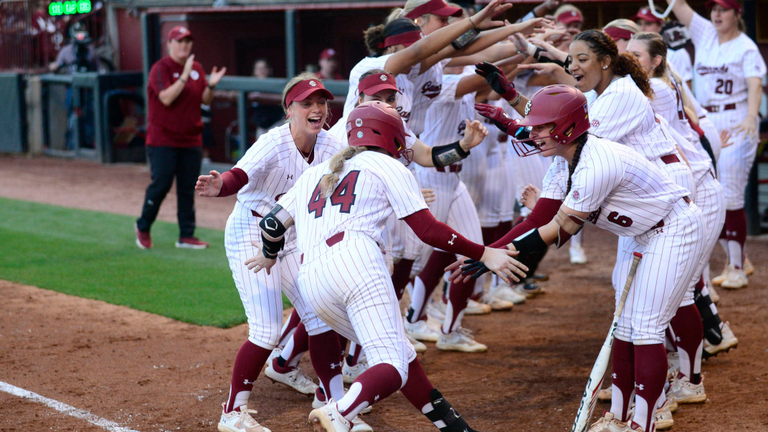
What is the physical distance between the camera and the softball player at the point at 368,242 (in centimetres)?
320

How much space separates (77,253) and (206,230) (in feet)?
5.01

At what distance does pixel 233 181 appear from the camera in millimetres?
3680

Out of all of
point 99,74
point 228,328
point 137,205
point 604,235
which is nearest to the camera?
point 228,328

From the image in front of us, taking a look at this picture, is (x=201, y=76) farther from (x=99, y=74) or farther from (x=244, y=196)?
(x=99, y=74)

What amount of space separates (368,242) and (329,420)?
73cm

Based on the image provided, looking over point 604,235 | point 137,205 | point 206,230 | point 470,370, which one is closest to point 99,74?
point 137,205

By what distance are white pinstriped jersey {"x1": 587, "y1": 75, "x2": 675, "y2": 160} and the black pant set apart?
15.6ft

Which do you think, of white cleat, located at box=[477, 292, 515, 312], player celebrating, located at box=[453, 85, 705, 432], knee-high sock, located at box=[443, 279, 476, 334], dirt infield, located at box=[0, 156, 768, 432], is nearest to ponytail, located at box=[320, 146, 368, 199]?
player celebrating, located at box=[453, 85, 705, 432]

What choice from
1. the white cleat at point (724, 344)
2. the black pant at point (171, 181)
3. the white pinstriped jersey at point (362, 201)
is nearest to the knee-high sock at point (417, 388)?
the white pinstriped jersey at point (362, 201)

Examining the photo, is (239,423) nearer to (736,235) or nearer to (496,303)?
(496,303)

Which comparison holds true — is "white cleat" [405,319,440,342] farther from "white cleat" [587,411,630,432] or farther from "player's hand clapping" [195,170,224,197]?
"player's hand clapping" [195,170,224,197]

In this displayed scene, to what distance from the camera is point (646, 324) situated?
352 cm

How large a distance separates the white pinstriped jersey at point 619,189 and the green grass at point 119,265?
9.99 feet

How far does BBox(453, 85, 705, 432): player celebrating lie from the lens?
11.1 feet
